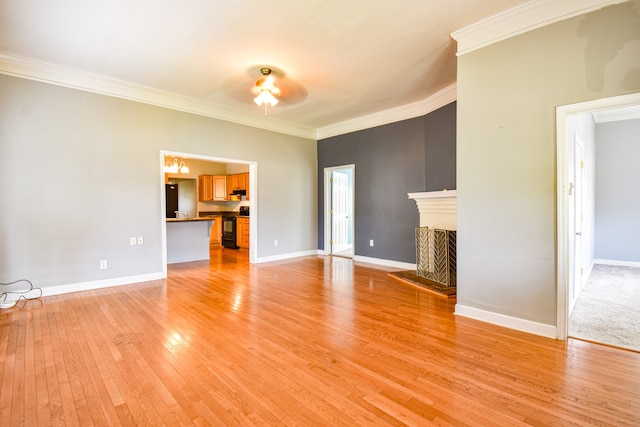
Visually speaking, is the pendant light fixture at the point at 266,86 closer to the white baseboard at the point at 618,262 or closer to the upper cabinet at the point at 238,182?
the upper cabinet at the point at 238,182

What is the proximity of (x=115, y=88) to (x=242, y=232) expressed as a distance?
463cm

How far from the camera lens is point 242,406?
1772 millimetres

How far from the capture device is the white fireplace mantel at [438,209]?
4.41 meters

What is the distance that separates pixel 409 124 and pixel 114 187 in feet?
16.5

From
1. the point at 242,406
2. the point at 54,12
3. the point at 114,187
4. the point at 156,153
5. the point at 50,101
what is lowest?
the point at 242,406

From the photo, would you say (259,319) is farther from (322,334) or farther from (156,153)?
(156,153)

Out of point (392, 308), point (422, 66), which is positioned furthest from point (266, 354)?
point (422, 66)

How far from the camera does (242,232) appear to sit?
27.1ft

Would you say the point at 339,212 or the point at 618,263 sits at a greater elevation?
the point at 339,212

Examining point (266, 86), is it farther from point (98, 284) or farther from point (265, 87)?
point (98, 284)

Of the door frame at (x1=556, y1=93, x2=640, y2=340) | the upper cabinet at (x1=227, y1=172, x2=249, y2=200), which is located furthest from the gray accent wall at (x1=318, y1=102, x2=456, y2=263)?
the upper cabinet at (x1=227, y1=172, x2=249, y2=200)

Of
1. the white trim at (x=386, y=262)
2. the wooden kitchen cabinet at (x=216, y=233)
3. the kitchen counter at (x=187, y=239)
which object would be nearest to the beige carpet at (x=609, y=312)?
the white trim at (x=386, y=262)

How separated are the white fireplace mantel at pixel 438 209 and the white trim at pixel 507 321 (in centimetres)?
161

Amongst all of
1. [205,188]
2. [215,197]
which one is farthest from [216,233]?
[205,188]
